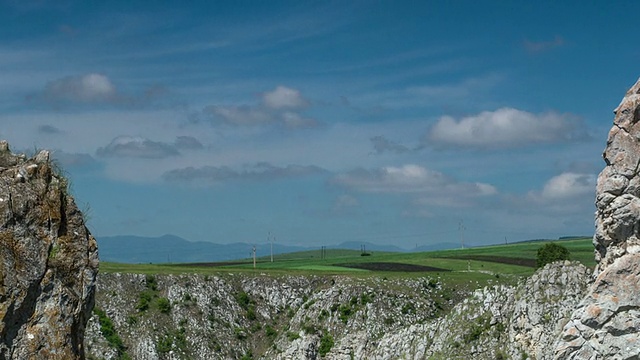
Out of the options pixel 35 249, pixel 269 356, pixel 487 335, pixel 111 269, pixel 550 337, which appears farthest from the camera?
pixel 111 269

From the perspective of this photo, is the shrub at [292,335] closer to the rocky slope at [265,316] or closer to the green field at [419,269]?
the rocky slope at [265,316]

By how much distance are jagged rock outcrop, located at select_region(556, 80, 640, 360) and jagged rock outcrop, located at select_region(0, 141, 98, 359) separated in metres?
20.6

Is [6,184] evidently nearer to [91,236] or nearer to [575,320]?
[91,236]

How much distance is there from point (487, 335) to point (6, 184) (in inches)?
2723

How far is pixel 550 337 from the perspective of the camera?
222 feet

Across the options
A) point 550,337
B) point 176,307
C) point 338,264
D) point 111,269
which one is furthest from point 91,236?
point 338,264

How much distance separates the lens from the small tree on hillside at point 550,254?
13150 cm

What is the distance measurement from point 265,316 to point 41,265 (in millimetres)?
121552

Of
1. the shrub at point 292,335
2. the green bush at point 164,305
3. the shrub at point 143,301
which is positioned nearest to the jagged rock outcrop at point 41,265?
the shrub at point 292,335

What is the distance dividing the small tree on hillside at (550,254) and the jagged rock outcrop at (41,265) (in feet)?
407

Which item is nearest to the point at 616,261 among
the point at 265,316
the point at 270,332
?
the point at 270,332

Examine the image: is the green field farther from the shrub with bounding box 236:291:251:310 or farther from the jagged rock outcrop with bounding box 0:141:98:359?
the jagged rock outcrop with bounding box 0:141:98:359

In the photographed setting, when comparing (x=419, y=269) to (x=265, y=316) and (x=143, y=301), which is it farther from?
(x=143, y=301)

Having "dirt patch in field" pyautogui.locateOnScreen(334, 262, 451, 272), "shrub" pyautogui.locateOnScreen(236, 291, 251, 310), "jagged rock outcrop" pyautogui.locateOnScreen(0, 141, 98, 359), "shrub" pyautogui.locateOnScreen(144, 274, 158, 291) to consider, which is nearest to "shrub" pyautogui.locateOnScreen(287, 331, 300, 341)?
"shrub" pyautogui.locateOnScreen(236, 291, 251, 310)
